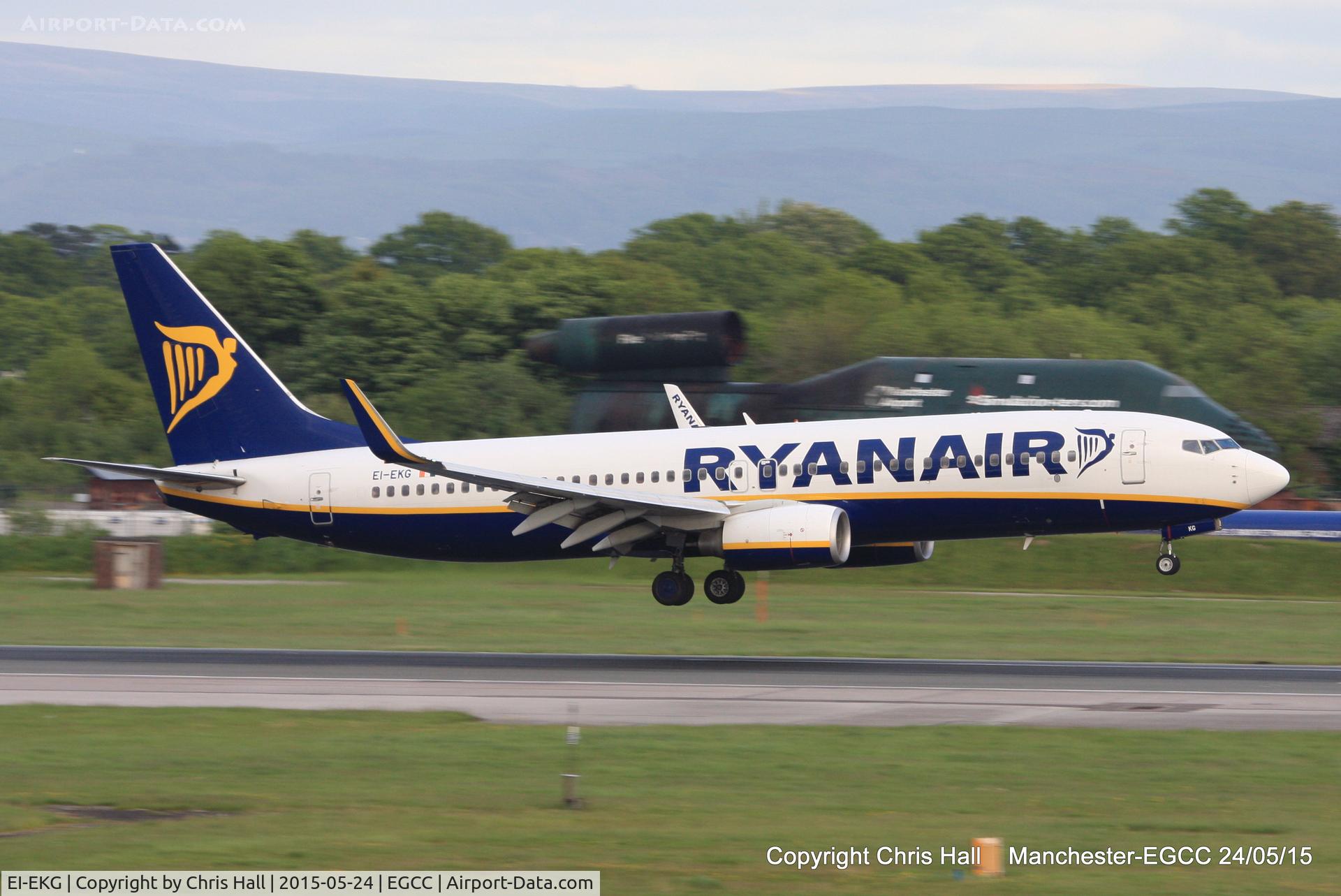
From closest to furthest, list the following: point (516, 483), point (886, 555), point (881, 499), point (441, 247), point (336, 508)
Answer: point (516, 483)
point (881, 499)
point (886, 555)
point (336, 508)
point (441, 247)

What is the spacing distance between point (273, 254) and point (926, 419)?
72918 millimetres

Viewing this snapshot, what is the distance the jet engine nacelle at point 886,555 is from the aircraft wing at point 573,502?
12.1ft

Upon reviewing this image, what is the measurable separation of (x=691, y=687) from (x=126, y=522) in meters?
40.3

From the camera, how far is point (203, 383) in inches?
1467

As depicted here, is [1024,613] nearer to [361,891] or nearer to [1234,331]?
[361,891]

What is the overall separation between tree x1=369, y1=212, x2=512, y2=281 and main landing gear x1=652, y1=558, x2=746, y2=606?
108 meters

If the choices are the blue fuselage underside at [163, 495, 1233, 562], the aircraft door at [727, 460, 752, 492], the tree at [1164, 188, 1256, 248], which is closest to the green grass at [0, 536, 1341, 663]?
the blue fuselage underside at [163, 495, 1233, 562]

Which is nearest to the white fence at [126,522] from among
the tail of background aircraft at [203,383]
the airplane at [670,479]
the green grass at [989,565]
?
the green grass at [989,565]

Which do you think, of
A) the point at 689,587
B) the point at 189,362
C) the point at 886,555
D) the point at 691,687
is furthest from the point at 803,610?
the point at 189,362

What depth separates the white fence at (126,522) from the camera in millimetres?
57031

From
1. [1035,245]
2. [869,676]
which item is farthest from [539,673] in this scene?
[1035,245]

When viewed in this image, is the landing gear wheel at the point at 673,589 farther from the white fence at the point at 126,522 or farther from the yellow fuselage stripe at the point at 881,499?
the white fence at the point at 126,522

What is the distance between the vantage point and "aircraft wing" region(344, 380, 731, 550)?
30516mm

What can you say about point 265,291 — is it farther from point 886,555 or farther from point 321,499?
point 886,555
